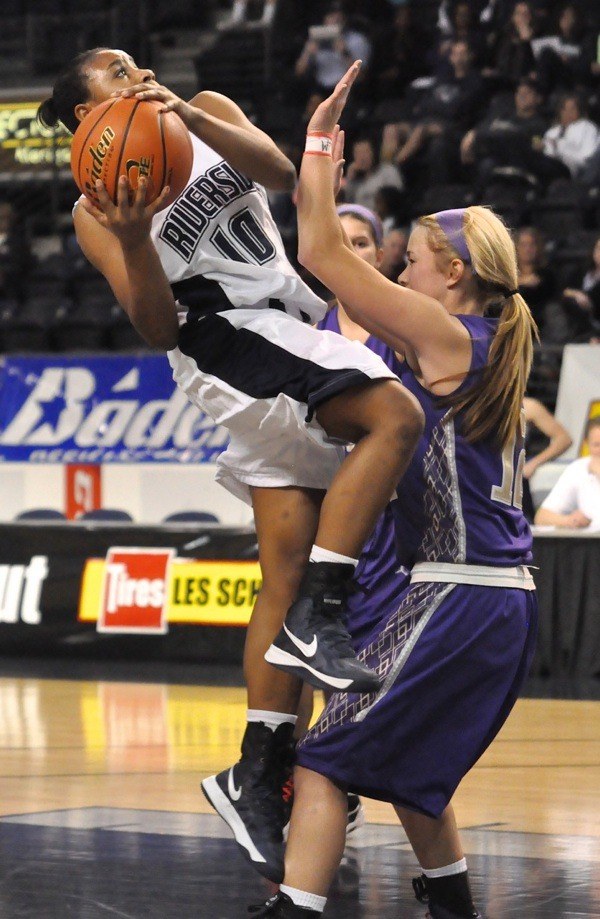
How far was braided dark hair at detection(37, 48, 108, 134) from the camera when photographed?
393 centimetres

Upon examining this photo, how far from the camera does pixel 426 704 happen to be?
3.42 metres

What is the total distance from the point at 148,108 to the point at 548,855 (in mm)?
2425

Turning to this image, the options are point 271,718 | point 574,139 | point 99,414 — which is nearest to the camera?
point 271,718

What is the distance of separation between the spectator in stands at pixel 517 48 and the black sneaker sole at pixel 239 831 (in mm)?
9918

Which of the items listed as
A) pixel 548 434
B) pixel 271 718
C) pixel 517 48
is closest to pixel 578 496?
pixel 548 434

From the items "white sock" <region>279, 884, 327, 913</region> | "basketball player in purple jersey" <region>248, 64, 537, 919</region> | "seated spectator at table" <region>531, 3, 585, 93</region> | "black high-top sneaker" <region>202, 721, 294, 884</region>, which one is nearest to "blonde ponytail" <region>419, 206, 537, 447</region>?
"basketball player in purple jersey" <region>248, 64, 537, 919</region>

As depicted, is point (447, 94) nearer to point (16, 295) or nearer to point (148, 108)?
point (16, 295)

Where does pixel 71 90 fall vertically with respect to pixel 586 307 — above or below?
above

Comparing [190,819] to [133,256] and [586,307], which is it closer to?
[133,256]

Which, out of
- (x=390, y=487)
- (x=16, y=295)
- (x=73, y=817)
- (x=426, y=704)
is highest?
(x=390, y=487)

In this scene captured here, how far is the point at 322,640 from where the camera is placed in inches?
136

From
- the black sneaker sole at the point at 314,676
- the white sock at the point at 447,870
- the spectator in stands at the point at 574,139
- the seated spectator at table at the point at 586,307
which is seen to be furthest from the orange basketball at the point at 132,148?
the spectator in stands at the point at 574,139

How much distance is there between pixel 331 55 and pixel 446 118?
178 cm

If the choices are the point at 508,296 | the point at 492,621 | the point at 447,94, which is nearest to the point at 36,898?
the point at 492,621
